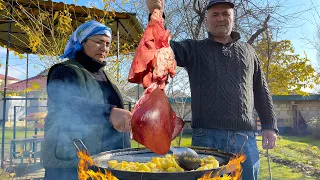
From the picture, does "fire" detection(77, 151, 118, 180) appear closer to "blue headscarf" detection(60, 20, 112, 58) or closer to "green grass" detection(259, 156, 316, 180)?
"blue headscarf" detection(60, 20, 112, 58)

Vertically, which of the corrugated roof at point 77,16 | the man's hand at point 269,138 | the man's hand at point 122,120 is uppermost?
the corrugated roof at point 77,16

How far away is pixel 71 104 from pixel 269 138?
1933 mm

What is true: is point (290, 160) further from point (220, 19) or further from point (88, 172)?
point (88, 172)

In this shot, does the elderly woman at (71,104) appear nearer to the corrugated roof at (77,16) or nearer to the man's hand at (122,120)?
the man's hand at (122,120)

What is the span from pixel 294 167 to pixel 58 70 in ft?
25.3

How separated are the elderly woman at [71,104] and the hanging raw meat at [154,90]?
0.66 metres

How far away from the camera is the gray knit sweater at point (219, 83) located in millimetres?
2465

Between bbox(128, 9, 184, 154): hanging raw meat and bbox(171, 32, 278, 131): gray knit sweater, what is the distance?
1.10 m

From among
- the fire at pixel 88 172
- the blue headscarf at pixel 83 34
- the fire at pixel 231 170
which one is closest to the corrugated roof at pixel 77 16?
the blue headscarf at pixel 83 34

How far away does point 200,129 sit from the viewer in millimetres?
2539

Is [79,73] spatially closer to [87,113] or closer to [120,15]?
[87,113]

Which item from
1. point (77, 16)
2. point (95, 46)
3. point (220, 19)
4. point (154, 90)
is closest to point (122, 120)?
point (154, 90)

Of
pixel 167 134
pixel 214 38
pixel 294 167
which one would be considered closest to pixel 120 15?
pixel 214 38

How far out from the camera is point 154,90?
4.32 feet
